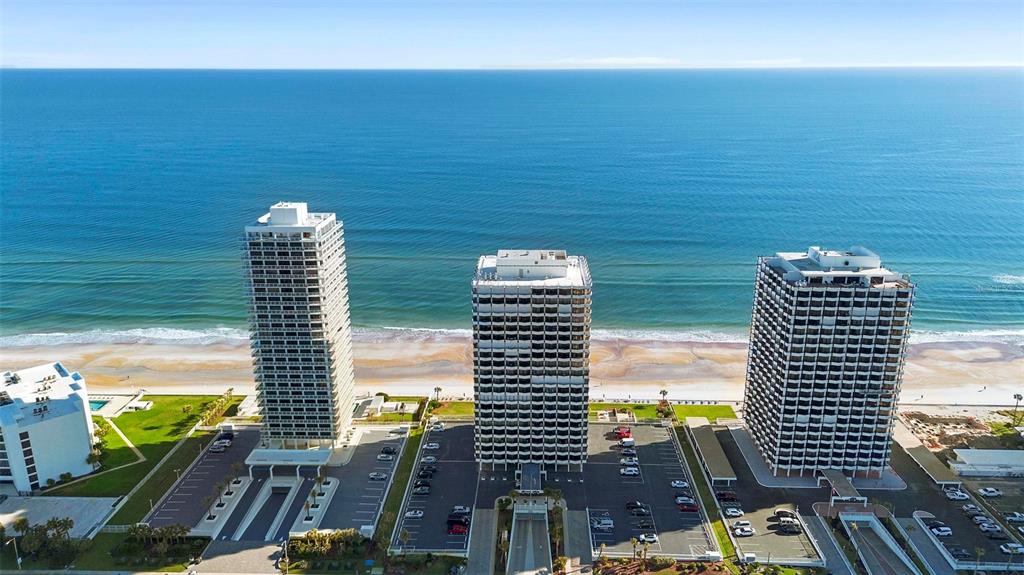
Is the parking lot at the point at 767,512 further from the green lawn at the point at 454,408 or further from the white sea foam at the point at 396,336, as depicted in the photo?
the white sea foam at the point at 396,336

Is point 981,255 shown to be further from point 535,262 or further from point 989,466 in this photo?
point 535,262

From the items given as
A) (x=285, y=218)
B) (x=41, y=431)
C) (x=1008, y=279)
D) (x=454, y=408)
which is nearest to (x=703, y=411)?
(x=454, y=408)

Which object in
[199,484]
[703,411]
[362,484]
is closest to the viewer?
[362,484]

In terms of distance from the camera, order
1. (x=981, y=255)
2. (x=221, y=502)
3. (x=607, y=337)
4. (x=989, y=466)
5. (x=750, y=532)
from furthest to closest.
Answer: (x=981, y=255)
(x=607, y=337)
(x=989, y=466)
(x=221, y=502)
(x=750, y=532)

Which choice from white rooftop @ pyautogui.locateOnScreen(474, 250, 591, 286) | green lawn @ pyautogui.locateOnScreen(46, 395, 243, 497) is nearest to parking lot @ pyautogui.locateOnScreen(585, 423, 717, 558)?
white rooftop @ pyautogui.locateOnScreen(474, 250, 591, 286)

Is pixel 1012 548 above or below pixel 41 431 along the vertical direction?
below

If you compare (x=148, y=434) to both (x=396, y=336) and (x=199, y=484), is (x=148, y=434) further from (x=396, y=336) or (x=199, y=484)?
(x=396, y=336)

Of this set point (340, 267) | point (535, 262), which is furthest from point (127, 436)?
point (535, 262)

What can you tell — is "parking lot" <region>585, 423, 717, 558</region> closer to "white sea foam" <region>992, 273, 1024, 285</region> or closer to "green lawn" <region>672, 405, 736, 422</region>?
"green lawn" <region>672, 405, 736, 422</region>
